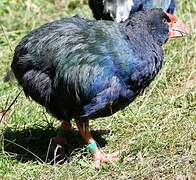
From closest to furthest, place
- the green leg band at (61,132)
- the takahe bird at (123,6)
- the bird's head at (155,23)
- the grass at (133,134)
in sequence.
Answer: the grass at (133,134) < the bird's head at (155,23) < the green leg band at (61,132) < the takahe bird at (123,6)

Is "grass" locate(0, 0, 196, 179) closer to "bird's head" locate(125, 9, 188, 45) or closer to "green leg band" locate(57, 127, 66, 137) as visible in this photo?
"green leg band" locate(57, 127, 66, 137)

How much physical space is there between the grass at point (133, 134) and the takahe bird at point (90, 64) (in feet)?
0.62

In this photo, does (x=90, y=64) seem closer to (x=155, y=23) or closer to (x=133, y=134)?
(x=155, y=23)

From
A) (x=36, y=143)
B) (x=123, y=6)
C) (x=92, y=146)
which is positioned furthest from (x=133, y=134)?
(x=123, y=6)

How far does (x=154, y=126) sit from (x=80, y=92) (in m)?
0.65

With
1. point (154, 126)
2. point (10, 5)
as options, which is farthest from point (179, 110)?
point (10, 5)

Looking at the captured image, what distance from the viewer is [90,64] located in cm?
365

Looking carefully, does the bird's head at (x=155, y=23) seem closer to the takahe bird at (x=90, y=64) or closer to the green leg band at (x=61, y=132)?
the takahe bird at (x=90, y=64)

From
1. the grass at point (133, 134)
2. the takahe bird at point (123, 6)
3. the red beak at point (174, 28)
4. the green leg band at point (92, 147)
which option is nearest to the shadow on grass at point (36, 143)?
the grass at point (133, 134)

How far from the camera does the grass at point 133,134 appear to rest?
3.63m

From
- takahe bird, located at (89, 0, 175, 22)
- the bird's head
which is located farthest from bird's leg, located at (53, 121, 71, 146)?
takahe bird, located at (89, 0, 175, 22)

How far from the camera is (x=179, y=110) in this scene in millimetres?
4348

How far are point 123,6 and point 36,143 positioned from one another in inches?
53.9

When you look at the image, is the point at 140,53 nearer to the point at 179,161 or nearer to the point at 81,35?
the point at 81,35
